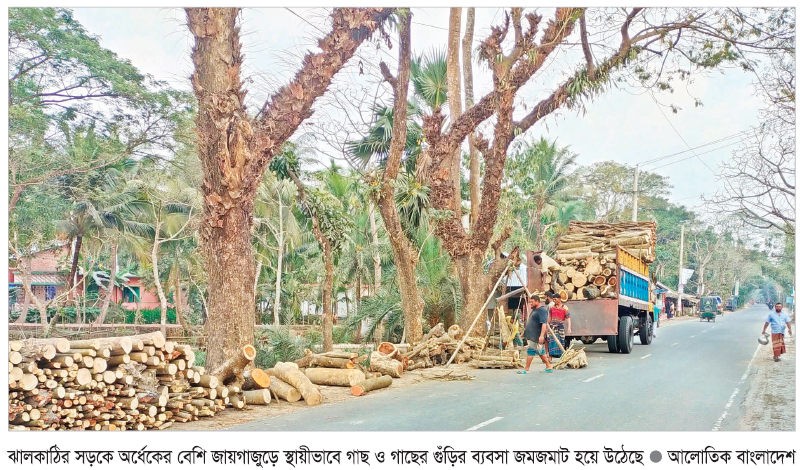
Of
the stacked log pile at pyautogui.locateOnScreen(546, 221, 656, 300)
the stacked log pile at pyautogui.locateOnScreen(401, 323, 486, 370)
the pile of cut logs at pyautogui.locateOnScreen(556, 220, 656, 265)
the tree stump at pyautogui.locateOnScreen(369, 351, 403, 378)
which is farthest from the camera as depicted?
the pile of cut logs at pyautogui.locateOnScreen(556, 220, 656, 265)

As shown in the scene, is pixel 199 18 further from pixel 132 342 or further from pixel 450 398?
pixel 450 398

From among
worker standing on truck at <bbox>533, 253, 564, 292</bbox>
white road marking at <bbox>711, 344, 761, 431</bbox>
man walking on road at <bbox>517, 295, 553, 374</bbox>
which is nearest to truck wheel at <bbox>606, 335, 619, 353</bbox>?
worker standing on truck at <bbox>533, 253, 564, 292</bbox>

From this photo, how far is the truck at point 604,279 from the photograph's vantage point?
17.9 metres

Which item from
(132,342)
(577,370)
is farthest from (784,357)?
(132,342)

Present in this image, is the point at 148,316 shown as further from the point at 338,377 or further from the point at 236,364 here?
the point at 236,364

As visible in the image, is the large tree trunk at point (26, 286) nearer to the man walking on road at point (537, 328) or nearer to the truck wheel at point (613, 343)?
the man walking on road at point (537, 328)

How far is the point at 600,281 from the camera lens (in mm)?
17938

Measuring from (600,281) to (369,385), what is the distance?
855 cm

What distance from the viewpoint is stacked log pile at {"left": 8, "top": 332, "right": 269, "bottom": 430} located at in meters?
7.62

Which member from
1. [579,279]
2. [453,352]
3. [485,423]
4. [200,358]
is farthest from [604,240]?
[200,358]

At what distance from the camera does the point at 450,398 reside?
11039 millimetres

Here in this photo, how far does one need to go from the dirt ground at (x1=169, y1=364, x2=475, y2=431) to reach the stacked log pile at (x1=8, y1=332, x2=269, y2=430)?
0.62 ft

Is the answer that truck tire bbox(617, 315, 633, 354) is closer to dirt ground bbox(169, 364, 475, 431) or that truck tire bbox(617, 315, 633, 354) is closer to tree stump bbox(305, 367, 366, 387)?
dirt ground bbox(169, 364, 475, 431)

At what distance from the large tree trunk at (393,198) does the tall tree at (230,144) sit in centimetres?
547
